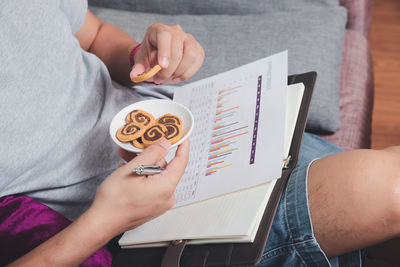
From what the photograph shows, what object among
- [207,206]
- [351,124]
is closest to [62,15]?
[207,206]

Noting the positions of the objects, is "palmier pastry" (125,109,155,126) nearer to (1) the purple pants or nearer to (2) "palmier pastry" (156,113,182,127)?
(2) "palmier pastry" (156,113,182,127)

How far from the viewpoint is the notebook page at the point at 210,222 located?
0.63 meters

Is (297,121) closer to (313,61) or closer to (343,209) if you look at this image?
(343,209)

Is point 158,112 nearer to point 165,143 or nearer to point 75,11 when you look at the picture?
point 165,143

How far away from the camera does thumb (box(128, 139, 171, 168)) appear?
0.65m

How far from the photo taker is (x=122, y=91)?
95 cm

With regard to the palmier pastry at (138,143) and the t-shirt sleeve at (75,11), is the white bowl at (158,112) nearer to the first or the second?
the palmier pastry at (138,143)

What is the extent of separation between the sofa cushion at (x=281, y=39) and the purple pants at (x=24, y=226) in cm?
64

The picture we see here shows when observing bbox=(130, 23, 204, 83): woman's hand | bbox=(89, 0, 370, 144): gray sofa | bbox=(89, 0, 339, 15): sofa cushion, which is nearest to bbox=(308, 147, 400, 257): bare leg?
bbox=(130, 23, 204, 83): woman's hand

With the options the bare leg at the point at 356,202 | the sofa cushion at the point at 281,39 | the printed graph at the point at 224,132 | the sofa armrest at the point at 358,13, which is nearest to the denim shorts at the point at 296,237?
the bare leg at the point at 356,202

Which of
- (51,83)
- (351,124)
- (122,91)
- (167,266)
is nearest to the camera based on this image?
(167,266)

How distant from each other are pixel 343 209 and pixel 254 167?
0.56ft

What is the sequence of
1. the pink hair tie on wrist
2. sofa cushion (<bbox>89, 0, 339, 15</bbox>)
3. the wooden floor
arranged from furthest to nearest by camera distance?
the wooden floor
sofa cushion (<bbox>89, 0, 339, 15</bbox>)
the pink hair tie on wrist

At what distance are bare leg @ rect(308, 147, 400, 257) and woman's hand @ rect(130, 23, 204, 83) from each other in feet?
1.16
